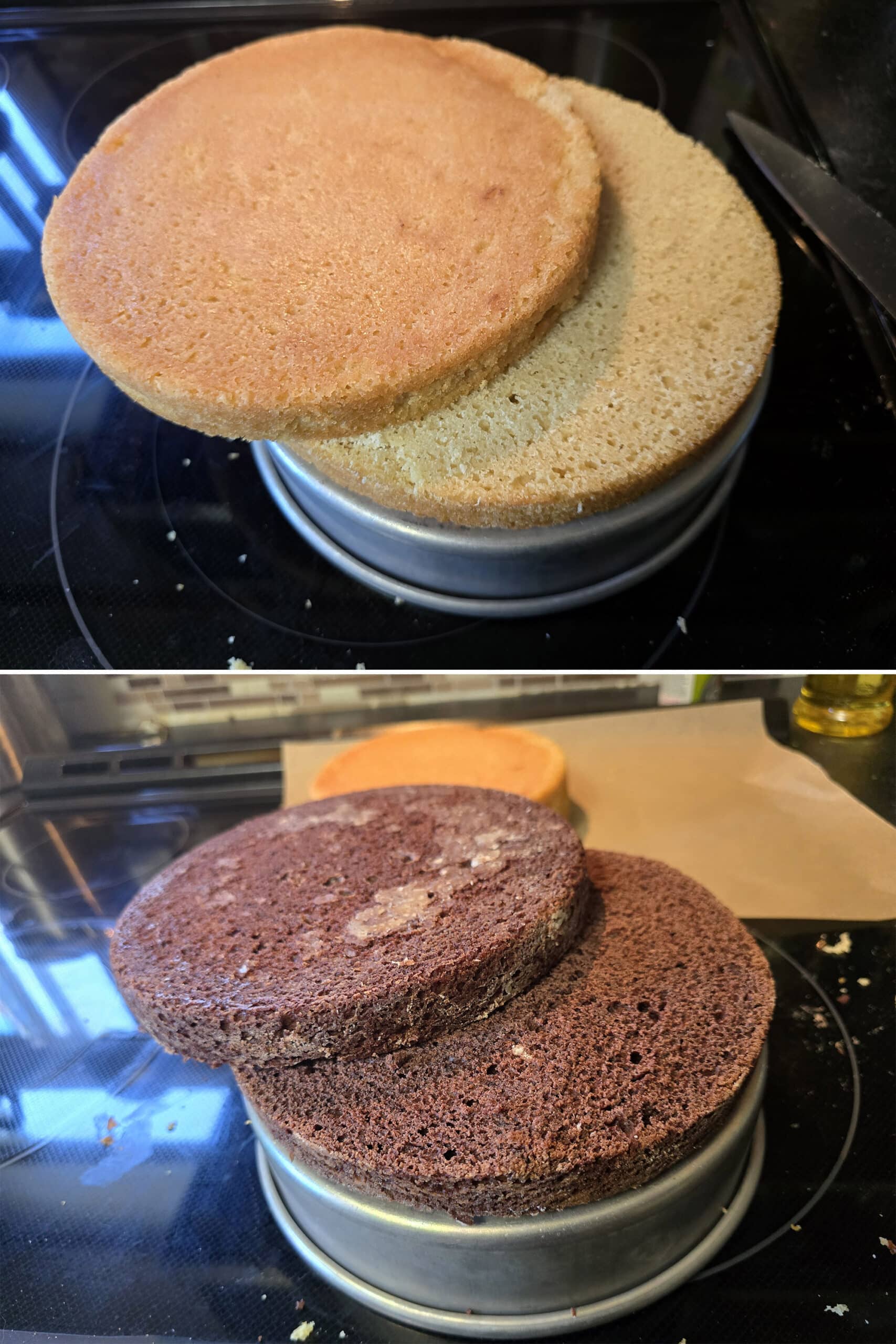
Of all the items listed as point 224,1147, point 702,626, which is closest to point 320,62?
A: point 702,626

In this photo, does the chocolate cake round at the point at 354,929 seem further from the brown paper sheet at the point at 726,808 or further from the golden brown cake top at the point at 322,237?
the golden brown cake top at the point at 322,237

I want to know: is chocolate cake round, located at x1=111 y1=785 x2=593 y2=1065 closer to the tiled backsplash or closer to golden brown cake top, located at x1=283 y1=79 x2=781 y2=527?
the tiled backsplash

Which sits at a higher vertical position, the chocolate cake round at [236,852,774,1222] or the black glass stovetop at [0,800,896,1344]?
the chocolate cake round at [236,852,774,1222]

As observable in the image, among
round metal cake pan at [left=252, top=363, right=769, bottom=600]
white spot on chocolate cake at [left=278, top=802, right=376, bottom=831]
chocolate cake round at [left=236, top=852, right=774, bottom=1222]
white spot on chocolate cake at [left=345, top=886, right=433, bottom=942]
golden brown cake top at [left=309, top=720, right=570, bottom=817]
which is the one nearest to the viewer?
chocolate cake round at [left=236, top=852, right=774, bottom=1222]

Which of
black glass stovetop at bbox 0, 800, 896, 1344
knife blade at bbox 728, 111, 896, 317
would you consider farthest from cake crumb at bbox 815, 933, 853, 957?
knife blade at bbox 728, 111, 896, 317

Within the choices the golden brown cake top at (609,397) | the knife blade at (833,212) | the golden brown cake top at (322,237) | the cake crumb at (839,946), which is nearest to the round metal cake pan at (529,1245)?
the cake crumb at (839,946)

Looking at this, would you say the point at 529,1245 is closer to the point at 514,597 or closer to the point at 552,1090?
the point at 552,1090

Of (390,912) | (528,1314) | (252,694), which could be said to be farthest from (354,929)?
(252,694)
